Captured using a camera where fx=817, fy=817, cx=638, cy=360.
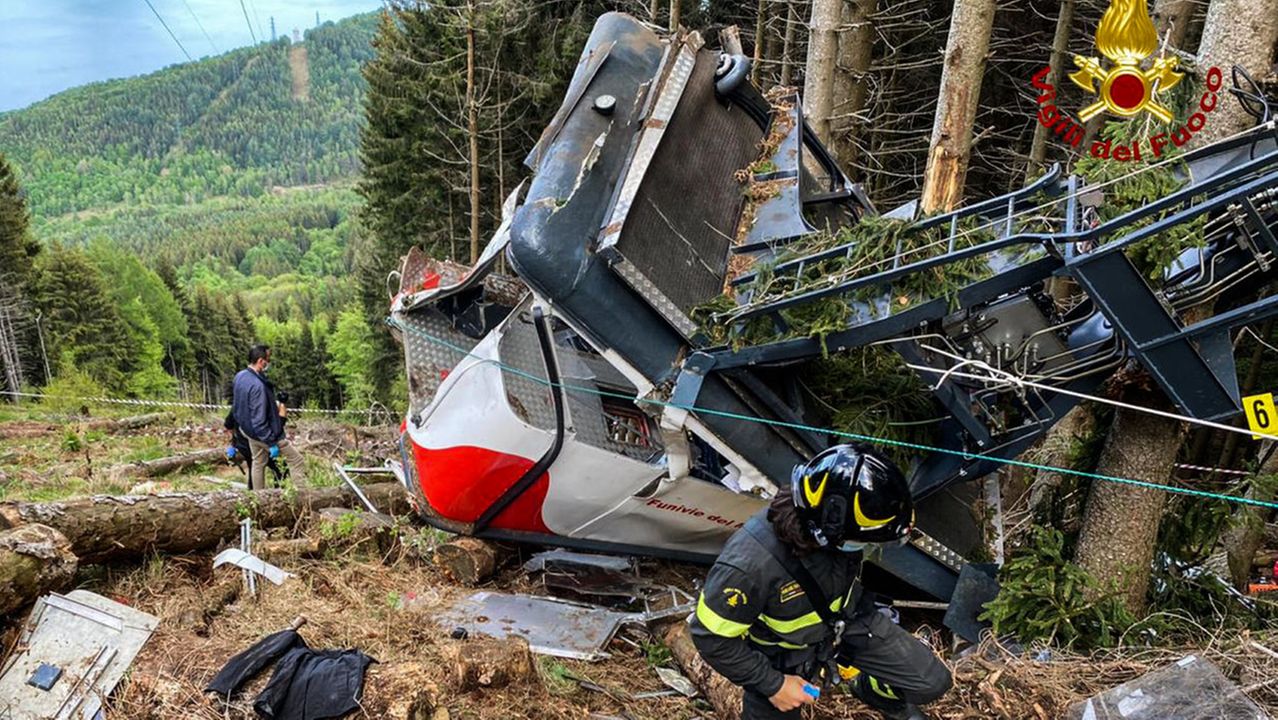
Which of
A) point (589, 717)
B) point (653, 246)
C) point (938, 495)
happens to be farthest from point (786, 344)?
point (589, 717)

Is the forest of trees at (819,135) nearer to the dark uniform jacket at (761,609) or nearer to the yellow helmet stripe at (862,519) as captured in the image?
the dark uniform jacket at (761,609)

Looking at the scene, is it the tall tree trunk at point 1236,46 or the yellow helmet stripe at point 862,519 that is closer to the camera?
the yellow helmet stripe at point 862,519

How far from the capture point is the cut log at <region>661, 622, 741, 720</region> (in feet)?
11.4

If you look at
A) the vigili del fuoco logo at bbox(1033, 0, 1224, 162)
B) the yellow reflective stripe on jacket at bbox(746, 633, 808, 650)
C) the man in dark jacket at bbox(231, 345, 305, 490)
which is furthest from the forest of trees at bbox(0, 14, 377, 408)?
the yellow reflective stripe on jacket at bbox(746, 633, 808, 650)

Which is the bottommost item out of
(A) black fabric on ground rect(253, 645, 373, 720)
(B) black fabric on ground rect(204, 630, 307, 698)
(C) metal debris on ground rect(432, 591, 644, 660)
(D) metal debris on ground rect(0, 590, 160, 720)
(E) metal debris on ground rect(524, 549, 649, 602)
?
(E) metal debris on ground rect(524, 549, 649, 602)

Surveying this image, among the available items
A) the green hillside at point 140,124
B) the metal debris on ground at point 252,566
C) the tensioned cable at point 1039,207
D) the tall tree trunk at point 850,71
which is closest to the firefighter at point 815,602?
the tensioned cable at point 1039,207

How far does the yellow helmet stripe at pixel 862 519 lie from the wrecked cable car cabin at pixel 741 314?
1058mm

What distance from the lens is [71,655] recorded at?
12.6ft

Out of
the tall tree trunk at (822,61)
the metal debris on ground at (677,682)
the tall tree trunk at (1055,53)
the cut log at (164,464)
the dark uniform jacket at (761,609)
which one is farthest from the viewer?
the cut log at (164,464)

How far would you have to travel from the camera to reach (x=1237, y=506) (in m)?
3.72

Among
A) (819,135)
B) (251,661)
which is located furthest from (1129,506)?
(819,135)

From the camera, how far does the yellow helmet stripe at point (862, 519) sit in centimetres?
238

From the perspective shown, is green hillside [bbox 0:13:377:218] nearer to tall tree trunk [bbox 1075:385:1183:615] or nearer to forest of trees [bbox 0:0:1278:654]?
forest of trees [bbox 0:0:1278:654]

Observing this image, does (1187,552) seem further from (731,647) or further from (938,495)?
(731,647)
